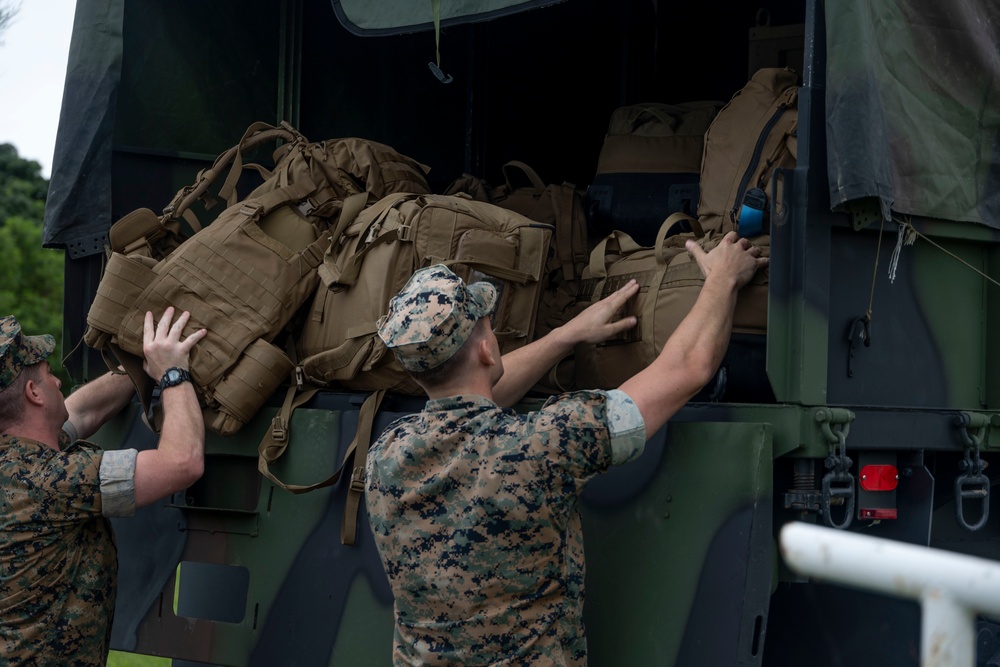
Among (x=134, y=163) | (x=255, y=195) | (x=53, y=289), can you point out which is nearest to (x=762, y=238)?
(x=255, y=195)

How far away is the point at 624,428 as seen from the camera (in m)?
2.28

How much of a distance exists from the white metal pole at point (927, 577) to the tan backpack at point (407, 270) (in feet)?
7.32

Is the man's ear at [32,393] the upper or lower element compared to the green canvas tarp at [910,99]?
lower

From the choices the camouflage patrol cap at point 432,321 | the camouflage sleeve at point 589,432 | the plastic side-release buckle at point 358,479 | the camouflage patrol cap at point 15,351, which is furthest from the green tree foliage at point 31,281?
the camouflage sleeve at point 589,432

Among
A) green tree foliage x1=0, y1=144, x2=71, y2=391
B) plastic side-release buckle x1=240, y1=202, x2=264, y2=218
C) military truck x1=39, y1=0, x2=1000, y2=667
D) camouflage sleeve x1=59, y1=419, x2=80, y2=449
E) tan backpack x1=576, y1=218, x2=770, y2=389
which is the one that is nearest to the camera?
military truck x1=39, y1=0, x2=1000, y2=667

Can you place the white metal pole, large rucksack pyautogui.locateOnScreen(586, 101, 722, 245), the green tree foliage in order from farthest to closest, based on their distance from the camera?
1. the green tree foliage
2. large rucksack pyautogui.locateOnScreen(586, 101, 722, 245)
3. the white metal pole

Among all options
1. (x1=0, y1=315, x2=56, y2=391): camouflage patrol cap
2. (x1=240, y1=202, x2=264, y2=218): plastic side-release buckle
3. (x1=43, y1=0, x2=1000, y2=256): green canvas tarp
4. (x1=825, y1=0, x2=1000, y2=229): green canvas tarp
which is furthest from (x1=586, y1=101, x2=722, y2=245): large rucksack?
(x1=0, y1=315, x2=56, y2=391): camouflage patrol cap

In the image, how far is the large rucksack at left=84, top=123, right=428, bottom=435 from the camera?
10.7ft

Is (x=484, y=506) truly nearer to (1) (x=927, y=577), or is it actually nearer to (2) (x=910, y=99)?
(2) (x=910, y=99)

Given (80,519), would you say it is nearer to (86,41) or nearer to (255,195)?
(255,195)

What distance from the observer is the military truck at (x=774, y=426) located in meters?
2.50

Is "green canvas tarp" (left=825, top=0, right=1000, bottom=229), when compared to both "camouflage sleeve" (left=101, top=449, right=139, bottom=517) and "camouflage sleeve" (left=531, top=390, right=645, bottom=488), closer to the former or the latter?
"camouflage sleeve" (left=531, top=390, right=645, bottom=488)

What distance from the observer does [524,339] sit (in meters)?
3.11

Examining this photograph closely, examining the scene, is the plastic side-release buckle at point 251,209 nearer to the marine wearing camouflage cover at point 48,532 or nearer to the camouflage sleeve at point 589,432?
the marine wearing camouflage cover at point 48,532
